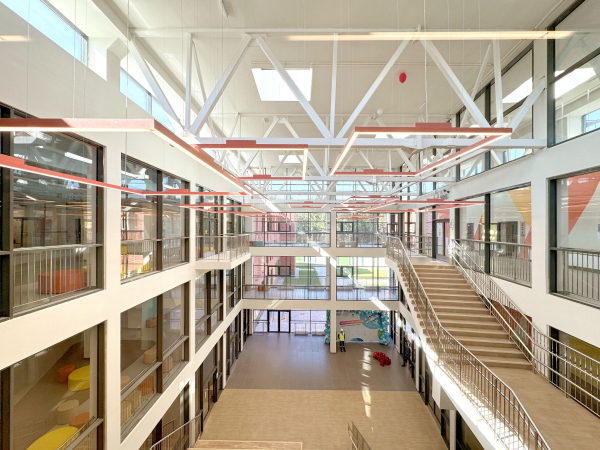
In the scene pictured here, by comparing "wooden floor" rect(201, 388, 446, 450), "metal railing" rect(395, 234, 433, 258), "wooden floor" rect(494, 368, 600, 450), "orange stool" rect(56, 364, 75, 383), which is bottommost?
"wooden floor" rect(201, 388, 446, 450)

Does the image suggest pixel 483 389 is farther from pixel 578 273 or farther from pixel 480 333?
pixel 578 273

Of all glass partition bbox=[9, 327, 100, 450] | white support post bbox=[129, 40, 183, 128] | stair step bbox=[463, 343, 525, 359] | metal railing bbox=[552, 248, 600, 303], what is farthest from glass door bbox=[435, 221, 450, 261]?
glass partition bbox=[9, 327, 100, 450]

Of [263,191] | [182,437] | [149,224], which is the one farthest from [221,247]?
[182,437]

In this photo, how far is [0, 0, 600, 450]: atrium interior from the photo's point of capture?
4.03m

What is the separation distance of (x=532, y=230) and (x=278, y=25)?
710 centimetres

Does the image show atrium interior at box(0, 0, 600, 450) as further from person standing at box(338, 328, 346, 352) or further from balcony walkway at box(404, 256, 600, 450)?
person standing at box(338, 328, 346, 352)

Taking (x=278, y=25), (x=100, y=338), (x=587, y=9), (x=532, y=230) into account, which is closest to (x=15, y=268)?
(x=100, y=338)

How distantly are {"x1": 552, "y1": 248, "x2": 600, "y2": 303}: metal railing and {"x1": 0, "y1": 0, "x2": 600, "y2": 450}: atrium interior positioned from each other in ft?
0.14

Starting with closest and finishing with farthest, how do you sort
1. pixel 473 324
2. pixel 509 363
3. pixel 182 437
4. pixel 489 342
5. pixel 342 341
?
pixel 509 363
pixel 489 342
pixel 473 324
pixel 182 437
pixel 342 341

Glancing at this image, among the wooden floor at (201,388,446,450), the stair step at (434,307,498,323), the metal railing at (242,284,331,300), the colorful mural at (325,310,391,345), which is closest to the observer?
the stair step at (434,307,498,323)

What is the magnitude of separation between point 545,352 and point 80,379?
9.13m

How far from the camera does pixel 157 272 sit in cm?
749

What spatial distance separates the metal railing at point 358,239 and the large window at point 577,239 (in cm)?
1183

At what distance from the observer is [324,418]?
11.0 meters
